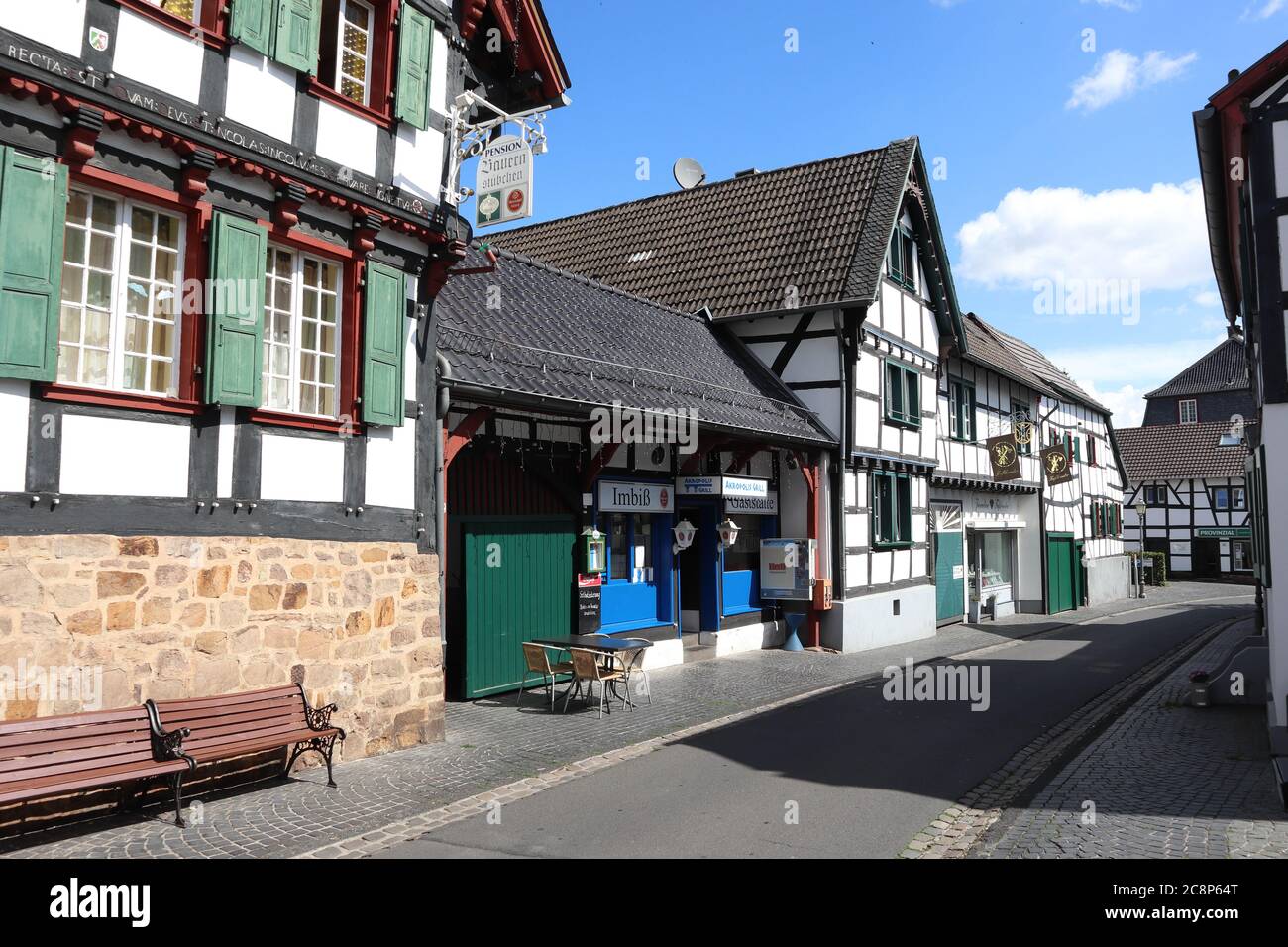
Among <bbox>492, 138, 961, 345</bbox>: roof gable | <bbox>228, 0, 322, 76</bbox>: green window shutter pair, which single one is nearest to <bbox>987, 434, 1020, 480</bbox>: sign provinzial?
<bbox>492, 138, 961, 345</bbox>: roof gable

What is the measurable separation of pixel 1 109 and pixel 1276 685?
444 inches

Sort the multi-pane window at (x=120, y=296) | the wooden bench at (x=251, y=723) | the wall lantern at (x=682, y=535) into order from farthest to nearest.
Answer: the wall lantern at (x=682, y=535), the wooden bench at (x=251, y=723), the multi-pane window at (x=120, y=296)

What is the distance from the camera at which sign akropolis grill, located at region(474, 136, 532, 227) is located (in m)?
9.98

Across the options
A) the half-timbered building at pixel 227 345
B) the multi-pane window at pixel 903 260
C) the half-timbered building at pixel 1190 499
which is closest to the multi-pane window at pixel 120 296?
the half-timbered building at pixel 227 345

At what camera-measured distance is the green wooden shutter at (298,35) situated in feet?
26.0

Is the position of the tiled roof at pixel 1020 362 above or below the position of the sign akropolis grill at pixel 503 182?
above

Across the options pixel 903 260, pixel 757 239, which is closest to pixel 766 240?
pixel 757 239

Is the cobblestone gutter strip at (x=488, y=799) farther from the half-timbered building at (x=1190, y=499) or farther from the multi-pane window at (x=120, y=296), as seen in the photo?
the half-timbered building at (x=1190, y=499)

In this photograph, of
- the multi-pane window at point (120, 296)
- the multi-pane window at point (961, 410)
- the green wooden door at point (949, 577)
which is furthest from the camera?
the multi-pane window at point (961, 410)

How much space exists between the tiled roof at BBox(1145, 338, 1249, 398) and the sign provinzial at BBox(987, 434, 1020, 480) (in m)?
39.1

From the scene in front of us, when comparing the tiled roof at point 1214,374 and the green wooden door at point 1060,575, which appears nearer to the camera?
the green wooden door at point 1060,575

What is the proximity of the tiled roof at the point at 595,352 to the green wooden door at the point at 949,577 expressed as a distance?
737 cm

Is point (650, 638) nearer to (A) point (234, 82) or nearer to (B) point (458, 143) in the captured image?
(B) point (458, 143)

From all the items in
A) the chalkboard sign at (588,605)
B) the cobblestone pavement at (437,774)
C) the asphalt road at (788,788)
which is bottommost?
the asphalt road at (788,788)
